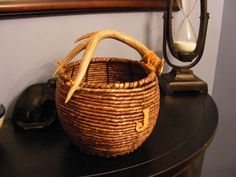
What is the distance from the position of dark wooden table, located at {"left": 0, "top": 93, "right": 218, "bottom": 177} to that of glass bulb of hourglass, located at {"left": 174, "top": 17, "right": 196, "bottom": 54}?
225 millimetres

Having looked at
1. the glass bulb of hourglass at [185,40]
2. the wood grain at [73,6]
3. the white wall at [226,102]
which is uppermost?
the wood grain at [73,6]

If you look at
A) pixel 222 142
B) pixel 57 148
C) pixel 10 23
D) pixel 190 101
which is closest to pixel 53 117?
pixel 57 148

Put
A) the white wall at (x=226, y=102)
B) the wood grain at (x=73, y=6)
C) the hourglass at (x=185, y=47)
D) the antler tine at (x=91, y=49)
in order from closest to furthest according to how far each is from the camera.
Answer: the antler tine at (x=91, y=49) → the wood grain at (x=73, y=6) → the hourglass at (x=185, y=47) → the white wall at (x=226, y=102)

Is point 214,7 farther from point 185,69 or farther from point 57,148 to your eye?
point 57,148

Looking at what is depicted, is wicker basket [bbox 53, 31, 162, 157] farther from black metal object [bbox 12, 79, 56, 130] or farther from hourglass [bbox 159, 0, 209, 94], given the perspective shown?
hourglass [bbox 159, 0, 209, 94]

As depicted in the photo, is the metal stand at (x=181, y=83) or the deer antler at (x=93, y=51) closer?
the deer antler at (x=93, y=51)

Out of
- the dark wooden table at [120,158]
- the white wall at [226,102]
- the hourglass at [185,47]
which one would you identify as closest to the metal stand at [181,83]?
the hourglass at [185,47]

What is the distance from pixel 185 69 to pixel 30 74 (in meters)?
0.47

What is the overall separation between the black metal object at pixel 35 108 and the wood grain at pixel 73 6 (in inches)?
7.1

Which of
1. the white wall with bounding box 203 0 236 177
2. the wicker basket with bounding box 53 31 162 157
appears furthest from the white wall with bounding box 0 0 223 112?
the white wall with bounding box 203 0 236 177

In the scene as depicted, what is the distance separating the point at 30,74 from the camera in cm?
76

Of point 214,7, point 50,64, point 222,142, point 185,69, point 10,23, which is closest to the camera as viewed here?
point 10,23

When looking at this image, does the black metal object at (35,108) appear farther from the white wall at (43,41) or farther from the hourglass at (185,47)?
the hourglass at (185,47)

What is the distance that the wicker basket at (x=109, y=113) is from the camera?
50 centimetres
